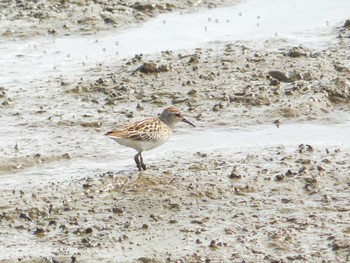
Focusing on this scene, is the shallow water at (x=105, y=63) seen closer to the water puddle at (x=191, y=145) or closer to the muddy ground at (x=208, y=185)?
the water puddle at (x=191, y=145)

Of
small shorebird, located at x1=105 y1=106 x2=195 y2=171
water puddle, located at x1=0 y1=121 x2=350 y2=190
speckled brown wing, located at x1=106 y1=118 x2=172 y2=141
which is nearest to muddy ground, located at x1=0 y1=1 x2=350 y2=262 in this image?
water puddle, located at x1=0 y1=121 x2=350 y2=190

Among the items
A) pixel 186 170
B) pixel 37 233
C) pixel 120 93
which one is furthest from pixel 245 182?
pixel 120 93

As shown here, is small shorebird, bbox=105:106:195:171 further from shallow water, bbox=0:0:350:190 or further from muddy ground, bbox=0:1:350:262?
shallow water, bbox=0:0:350:190

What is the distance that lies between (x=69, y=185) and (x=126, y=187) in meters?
0.64

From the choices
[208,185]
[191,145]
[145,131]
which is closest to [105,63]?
[191,145]

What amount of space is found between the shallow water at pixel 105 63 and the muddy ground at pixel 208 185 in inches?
10.7

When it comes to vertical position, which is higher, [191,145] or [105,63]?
[105,63]

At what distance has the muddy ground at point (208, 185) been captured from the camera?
34.3ft

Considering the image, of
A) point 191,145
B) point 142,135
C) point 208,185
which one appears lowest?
point 191,145

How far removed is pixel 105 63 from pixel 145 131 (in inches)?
173

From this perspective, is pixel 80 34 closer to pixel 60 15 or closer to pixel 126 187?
pixel 60 15

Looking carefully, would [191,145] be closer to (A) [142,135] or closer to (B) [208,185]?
(A) [142,135]

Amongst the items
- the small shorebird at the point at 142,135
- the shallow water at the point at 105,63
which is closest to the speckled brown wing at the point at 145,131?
the small shorebird at the point at 142,135

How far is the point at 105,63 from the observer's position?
16.9m
